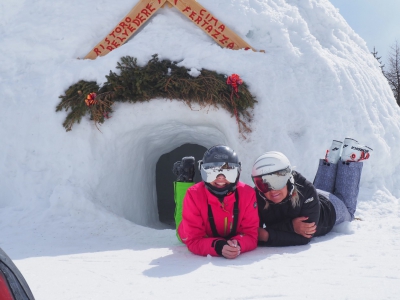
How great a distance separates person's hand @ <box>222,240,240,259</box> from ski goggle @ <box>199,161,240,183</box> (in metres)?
0.47

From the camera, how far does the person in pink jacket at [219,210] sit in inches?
119

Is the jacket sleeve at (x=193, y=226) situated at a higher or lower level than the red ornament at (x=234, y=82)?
lower

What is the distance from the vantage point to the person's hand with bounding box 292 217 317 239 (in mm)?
3234

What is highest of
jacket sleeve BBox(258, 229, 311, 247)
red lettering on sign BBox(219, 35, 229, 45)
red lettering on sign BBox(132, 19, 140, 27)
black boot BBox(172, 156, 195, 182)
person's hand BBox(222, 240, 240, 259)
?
red lettering on sign BBox(132, 19, 140, 27)

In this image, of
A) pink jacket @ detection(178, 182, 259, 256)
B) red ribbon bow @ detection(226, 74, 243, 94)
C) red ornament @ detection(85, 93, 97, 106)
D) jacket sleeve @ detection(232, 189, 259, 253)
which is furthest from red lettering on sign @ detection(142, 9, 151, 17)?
jacket sleeve @ detection(232, 189, 259, 253)

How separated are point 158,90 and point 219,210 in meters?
2.44

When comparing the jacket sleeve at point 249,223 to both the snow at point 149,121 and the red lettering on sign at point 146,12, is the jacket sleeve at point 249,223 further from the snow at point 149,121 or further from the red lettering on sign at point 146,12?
the red lettering on sign at point 146,12

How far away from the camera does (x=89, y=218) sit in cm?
463

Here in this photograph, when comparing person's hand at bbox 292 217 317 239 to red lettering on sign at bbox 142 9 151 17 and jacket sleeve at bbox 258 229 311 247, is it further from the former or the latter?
red lettering on sign at bbox 142 9 151 17

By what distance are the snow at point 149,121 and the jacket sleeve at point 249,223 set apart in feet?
0.54

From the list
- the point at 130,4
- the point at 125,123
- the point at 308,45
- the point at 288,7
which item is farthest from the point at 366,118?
the point at 130,4

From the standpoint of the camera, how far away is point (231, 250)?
2.88 m

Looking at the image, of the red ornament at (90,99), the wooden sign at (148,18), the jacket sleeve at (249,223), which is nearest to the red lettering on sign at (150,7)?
the wooden sign at (148,18)

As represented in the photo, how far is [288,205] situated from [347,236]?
690mm
